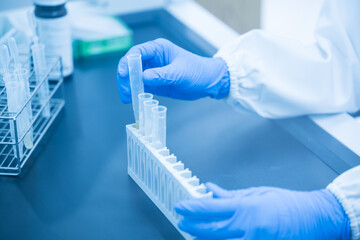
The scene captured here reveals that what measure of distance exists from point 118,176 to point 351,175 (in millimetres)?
581

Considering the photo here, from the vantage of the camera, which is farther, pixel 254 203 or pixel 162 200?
pixel 162 200

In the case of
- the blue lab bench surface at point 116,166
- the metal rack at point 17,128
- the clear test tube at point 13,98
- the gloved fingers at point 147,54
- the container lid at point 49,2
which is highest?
the container lid at point 49,2

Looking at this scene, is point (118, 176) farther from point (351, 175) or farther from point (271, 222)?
point (351, 175)

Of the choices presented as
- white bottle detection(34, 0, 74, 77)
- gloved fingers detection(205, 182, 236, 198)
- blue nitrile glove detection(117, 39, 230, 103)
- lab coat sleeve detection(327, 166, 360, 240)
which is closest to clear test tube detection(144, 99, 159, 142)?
blue nitrile glove detection(117, 39, 230, 103)

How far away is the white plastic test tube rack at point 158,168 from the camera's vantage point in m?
1.14

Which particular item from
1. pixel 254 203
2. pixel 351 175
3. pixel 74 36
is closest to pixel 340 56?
pixel 351 175

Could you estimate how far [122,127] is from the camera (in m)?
1.58

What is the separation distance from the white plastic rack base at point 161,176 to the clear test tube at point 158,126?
0.7 inches

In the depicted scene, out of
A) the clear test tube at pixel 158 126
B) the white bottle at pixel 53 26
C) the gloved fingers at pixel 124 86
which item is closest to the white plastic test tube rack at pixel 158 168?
the clear test tube at pixel 158 126

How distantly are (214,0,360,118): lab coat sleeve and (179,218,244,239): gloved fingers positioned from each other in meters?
0.54

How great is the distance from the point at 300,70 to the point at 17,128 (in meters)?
0.82

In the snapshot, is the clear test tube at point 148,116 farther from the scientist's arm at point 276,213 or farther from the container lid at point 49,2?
the container lid at point 49,2

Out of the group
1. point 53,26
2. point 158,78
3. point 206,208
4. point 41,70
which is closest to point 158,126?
point 158,78

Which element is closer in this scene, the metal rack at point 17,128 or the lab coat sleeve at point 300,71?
the metal rack at point 17,128
